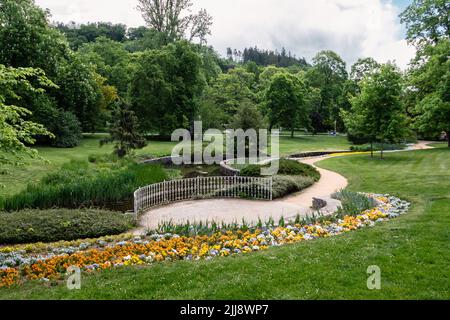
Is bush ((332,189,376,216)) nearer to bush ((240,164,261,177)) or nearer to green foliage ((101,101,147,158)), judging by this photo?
bush ((240,164,261,177))

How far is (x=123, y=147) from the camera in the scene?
2455cm

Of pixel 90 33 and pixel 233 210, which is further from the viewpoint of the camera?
pixel 90 33

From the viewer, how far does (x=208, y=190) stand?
16172mm

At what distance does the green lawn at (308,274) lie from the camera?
17.4ft

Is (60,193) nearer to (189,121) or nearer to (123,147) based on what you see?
(123,147)

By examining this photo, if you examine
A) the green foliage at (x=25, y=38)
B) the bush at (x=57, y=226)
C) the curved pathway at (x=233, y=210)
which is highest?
the green foliage at (x=25, y=38)

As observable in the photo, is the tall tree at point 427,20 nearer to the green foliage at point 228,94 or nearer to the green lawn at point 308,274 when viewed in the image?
the green foliage at point 228,94

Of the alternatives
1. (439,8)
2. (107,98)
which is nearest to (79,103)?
(107,98)

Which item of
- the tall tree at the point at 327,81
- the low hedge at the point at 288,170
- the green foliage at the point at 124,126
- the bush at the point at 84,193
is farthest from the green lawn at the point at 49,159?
the tall tree at the point at 327,81

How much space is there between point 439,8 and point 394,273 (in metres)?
35.6

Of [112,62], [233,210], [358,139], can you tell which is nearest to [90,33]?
[112,62]

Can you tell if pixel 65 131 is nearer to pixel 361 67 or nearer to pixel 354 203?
pixel 354 203

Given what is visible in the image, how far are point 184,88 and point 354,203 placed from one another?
34177 millimetres

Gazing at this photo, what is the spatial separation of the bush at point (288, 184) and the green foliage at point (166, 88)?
2537 centimetres
